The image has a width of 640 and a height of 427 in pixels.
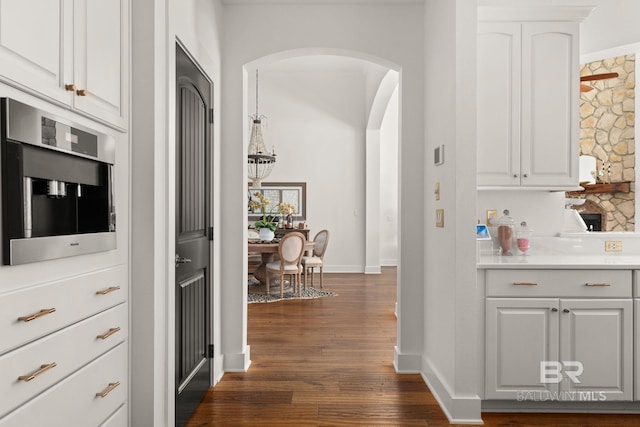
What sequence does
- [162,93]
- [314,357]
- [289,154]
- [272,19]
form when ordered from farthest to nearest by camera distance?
[289,154] < [314,357] < [272,19] < [162,93]

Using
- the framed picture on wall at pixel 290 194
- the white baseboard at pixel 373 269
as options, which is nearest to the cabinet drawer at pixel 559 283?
the white baseboard at pixel 373 269

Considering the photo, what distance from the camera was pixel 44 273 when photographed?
56.9 inches

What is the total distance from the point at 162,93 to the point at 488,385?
2492 mm

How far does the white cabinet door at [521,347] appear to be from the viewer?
2.65m

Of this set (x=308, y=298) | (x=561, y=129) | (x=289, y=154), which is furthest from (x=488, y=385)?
(x=289, y=154)

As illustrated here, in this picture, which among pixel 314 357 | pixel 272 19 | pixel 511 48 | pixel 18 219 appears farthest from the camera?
pixel 314 357

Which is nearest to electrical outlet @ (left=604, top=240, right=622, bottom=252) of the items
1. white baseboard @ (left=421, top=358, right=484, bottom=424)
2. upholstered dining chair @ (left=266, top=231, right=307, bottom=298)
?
white baseboard @ (left=421, top=358, right=484, bottom=424)

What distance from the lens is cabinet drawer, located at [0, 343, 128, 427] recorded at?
137cm

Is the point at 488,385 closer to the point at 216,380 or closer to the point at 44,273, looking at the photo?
the point at 216,380

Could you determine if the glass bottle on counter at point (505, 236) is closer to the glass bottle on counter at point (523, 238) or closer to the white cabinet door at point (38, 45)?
the glass bottle on counter at point (523, 238)

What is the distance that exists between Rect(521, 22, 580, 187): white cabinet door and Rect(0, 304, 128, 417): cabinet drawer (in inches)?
107

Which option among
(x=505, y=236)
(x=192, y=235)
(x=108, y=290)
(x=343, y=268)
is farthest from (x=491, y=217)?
(x=343, y=268)

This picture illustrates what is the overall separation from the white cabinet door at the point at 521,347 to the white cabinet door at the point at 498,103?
906 mm

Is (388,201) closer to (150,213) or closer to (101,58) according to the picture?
(150,213)
